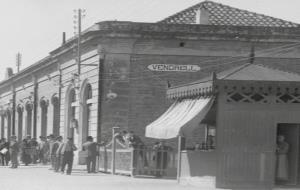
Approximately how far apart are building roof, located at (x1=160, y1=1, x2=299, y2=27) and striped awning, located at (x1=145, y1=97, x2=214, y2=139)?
11757mm

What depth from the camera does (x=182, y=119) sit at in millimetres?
15297

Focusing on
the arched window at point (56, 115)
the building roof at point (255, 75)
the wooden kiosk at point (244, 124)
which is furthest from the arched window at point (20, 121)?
the wooden kiosk at point (244, 124)

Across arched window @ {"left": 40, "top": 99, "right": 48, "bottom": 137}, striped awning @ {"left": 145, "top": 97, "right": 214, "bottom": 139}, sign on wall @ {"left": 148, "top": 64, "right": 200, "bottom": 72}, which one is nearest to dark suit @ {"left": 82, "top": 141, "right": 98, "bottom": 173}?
striped awning @ {"left": 145, "top": 97, "right": 214, "bottom": 139}

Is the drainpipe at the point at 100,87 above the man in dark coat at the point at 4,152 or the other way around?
above

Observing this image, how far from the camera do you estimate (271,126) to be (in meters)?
14.9

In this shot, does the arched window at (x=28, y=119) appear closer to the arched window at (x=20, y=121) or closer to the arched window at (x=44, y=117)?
the arched window at (x=20, y=121)

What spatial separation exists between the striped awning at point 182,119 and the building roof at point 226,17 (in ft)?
38.6

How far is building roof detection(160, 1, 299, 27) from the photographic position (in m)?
28.3

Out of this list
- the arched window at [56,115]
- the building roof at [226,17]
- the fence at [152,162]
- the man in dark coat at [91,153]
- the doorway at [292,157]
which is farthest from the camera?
the arched window at [56,115]

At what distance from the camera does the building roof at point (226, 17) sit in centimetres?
2828

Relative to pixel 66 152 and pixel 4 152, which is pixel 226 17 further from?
pixel 4 152

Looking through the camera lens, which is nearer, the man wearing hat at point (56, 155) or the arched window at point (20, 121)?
the man wearing hat at point (56, 155)

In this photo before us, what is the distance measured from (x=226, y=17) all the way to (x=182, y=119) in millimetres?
14477

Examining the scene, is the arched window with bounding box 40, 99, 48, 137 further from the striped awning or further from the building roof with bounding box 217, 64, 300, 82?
the building roof with bounding box 217, 64, 300, 82
